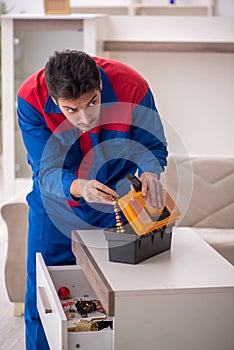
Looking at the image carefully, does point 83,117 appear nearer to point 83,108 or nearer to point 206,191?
point 83,108

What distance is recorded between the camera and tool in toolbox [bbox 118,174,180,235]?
1.65 meters

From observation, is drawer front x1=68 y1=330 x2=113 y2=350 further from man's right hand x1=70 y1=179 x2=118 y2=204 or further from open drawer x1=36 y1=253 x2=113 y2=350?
man's right hand x1=70 y1=179 x2=118 y2=204

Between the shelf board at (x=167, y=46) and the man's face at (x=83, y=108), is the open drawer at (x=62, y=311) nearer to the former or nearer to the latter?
the man's face at (x=83, y=108)

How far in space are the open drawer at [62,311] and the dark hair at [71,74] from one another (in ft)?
1.57

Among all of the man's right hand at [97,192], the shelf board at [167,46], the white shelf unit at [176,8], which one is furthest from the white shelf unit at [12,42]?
the man's right hand at [97,192]

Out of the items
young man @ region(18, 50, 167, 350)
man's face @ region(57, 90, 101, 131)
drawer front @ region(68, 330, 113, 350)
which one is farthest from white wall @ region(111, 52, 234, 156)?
drawer front @ region(68, 330, 113, 350)

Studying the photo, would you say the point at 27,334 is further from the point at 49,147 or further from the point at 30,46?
the point at 30,46

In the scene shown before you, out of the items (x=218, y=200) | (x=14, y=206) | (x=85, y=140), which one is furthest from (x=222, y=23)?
(x=85, y=140)

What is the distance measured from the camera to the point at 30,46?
4.08 metres

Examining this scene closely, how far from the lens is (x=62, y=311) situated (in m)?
1.55

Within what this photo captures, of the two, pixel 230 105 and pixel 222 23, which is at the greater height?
pixel 222 23

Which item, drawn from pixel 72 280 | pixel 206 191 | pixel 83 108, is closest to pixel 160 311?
pixel 72 280

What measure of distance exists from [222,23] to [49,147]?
255cm

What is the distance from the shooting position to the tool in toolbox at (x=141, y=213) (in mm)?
1652
